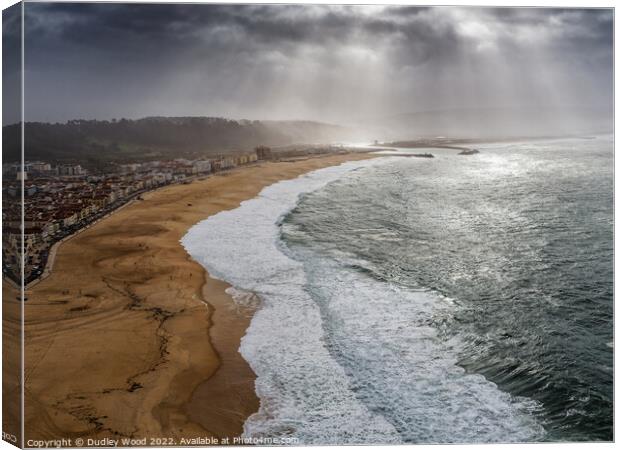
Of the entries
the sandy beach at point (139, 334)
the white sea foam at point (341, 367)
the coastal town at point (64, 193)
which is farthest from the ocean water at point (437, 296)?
the coastal town at point (64, 193)

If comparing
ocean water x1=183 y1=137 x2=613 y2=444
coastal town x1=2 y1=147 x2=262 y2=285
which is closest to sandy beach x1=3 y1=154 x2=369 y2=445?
coastal town x1=2 y1=147 x2=262 y2=285

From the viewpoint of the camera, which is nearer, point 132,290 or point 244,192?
point 132,290

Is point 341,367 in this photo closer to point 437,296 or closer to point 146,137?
point 437,296

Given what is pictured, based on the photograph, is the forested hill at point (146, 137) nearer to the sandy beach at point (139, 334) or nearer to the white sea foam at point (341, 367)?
the sandy beach at point (139, 334)

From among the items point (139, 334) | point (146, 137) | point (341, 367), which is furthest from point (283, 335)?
point (146, 137)

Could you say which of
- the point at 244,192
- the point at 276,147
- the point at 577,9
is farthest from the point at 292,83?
the point at 577,9

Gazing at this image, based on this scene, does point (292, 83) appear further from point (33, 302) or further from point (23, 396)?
point (23, 396)
